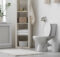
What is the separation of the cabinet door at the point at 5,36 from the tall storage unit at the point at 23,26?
6.5 inches

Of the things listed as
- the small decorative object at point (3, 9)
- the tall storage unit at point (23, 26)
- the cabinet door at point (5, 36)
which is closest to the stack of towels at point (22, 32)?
the tall storage unit at point (23, 26)

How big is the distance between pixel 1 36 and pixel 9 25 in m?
0.26

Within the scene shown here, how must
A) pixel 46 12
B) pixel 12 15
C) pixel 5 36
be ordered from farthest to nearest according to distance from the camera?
pixel 12 15, pixel 5 36, pixel 46 12

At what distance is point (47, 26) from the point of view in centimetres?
395

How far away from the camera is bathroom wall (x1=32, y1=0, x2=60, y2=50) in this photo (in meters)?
3.63

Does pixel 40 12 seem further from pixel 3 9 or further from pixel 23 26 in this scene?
pixel 3 9

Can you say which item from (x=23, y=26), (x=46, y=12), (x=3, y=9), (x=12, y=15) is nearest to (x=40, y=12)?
(x=46, y=12)

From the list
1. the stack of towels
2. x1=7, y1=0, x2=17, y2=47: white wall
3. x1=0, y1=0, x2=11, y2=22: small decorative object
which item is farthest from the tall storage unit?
x1=0, y1=0, x2=11, y2=22: small decorative object

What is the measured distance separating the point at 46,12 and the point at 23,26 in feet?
2.21

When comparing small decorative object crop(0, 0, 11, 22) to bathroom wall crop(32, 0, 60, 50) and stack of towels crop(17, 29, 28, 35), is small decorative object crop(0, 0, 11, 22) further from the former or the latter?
bathroom wall crop(32, 0, 60, 50)

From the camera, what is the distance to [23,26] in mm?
4480

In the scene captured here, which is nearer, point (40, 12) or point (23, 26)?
point (40, 12)

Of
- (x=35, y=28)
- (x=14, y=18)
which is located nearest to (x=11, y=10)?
(x=14, y=18)

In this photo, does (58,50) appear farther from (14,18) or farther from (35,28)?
(14,18)
